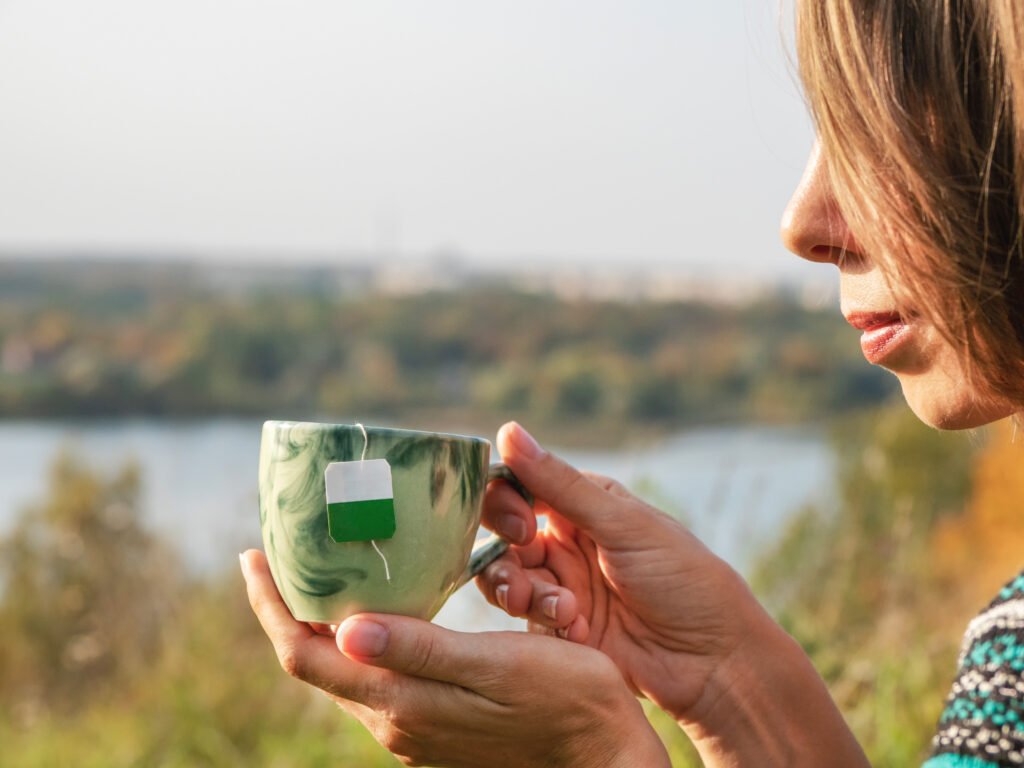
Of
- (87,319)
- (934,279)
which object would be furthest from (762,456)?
(87,319)

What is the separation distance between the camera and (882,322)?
1142mm

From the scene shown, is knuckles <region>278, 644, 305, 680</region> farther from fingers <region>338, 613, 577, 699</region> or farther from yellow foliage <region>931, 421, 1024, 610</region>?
yellow foliage <region>931, 421, 1024, 610</region>

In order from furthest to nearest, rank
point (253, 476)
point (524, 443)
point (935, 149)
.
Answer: point (253, 476), point (524, 443), point (935, 149)

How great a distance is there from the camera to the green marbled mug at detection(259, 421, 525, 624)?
1.07 m

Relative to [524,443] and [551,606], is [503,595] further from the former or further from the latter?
[524,443]

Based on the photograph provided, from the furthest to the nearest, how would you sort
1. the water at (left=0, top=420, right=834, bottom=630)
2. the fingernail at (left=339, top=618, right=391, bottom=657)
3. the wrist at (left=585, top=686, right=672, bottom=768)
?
the water at (left=0, top=420, right=834, bottom=630)
the wrist at (left=585, top=686, right=672, bottom=768)
the fingernail at (left=339, top=618, right=391, bottom=657)

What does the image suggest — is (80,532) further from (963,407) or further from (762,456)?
(963,407)

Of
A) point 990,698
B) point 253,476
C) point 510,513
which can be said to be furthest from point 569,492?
point 253,476

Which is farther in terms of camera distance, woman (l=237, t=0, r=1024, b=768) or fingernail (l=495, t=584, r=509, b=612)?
fingernail (l=495, t=584, r=509, b=612)

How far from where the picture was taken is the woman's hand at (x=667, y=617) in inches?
55.1

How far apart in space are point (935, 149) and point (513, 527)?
65 centimetres

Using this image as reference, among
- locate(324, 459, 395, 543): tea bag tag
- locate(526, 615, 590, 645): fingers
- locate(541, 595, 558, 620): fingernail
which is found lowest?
locate(526, 615, 590, 645): fingers

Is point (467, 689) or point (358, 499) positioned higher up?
point (358, 499)

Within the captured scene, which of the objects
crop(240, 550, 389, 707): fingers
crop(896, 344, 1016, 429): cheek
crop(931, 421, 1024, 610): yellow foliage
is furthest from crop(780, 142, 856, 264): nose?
crop(931, 421, 1024, 610): yellow foliage
